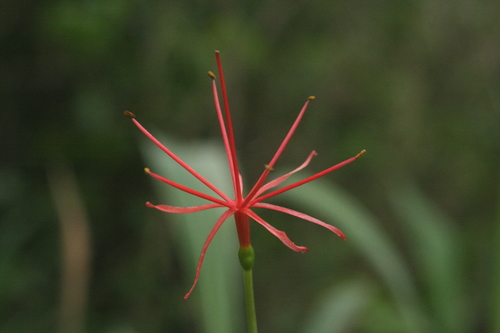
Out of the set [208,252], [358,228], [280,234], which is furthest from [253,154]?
[280,234]

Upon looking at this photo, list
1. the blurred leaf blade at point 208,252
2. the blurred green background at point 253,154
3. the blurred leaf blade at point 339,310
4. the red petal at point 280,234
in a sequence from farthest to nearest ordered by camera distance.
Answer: the blurred green background at point 253,154 → the blurred leaf blade at point 339,310 → the blurred leaf blade at point 208,252 → the red petal at point 280,234

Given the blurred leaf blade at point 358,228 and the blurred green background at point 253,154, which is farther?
the blurred green background at point 253,154

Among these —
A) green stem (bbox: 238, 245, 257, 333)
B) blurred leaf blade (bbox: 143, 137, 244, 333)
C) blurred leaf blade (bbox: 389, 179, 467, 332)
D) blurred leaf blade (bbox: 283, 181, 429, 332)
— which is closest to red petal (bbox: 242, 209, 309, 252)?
green stem (bbox: 238, 245, 257, 333)

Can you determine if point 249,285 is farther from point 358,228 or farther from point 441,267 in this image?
point 441,267

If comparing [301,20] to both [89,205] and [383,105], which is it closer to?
[383,105]

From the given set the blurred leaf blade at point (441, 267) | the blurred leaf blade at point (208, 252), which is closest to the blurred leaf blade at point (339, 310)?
the blurred leaf blade at point (441, 267)

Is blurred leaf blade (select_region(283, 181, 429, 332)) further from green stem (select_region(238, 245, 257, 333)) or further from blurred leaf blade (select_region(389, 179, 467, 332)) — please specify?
green stem (select_region(238, 245, 257, 333))

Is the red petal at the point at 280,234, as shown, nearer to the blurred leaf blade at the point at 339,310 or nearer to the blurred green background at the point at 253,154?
the blurred green background at the point at 253,154
